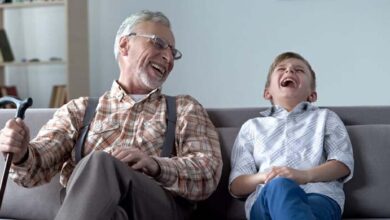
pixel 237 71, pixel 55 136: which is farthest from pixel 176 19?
pixel 55 136

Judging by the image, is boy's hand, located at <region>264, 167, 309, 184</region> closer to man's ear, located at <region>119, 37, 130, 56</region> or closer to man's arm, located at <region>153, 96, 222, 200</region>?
man's arm, located at <region>153, 96, 222, 200</region>

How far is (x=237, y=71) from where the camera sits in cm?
366

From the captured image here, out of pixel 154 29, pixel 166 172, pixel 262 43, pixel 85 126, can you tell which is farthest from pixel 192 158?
pixel 262 43

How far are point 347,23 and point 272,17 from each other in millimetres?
435

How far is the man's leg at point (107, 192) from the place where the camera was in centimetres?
139

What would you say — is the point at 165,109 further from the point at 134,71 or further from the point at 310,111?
the point at 310,111

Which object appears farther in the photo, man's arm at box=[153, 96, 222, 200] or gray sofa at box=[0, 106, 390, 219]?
gray sofa at box=[0, 106, 390, 219]

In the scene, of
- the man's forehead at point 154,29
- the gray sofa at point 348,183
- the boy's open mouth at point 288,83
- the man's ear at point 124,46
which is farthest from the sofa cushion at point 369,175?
the man's ear at point 124,46

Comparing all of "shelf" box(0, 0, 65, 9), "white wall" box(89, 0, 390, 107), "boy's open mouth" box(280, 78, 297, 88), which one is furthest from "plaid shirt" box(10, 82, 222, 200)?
"shelf" box(0, 0, 65, 9)

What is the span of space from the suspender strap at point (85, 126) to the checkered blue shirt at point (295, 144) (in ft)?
1.57

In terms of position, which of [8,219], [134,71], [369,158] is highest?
[134,71]

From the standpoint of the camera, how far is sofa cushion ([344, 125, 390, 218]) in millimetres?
1907

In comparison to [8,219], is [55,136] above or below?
above

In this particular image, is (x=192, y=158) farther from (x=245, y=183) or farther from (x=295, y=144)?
(x=295, y=144)
